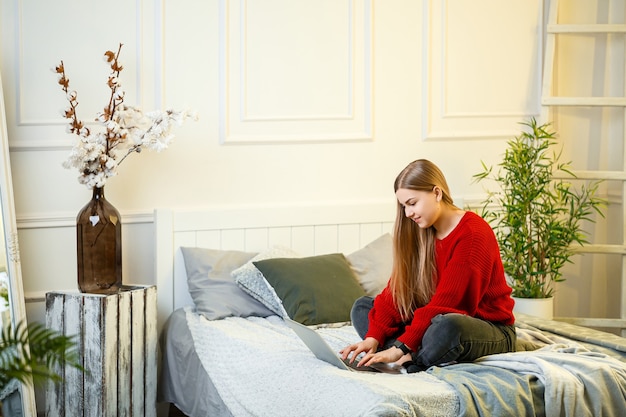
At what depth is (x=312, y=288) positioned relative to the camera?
11.1 ft

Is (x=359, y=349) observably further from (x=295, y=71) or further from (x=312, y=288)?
(x=295, y=71)

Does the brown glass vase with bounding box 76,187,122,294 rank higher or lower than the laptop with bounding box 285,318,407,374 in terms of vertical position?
higher

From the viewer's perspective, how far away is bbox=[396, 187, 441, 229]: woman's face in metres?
2.75

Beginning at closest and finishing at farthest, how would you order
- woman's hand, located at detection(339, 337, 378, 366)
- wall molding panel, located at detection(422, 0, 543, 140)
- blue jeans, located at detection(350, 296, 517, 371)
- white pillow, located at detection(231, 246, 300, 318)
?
1. blue jeans, located at detection(350, 296, 517, 371)
2. woman's hand, located at detection(339, 337, 378, 366)
3. white pillow, located at detection(231, 246, 300, 318)
4. wall molding panel, located at detection(422, 0, 543, 140)

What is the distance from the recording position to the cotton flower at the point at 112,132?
3193 millimetres

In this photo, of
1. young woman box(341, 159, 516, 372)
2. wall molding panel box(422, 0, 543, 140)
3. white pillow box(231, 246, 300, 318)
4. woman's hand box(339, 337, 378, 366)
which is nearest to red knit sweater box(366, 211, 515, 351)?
young woman box(341, 159, 516, 372)

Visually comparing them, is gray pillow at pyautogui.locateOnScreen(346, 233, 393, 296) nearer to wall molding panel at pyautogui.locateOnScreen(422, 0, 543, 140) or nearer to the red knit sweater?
wall molding panel at pyautogui.locateOnScreen(422, 0, 543, 140)

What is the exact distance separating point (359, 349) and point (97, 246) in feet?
3.78

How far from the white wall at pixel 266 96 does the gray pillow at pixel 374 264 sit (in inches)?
10.9

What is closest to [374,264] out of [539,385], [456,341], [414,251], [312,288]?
[312,288]

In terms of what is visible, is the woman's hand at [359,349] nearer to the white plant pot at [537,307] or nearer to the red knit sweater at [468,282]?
the red knit sweater at [468,282]

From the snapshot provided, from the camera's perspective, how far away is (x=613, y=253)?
4.13 m

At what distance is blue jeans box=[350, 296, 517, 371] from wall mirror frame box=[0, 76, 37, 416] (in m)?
1.49

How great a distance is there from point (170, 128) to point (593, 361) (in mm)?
1874
